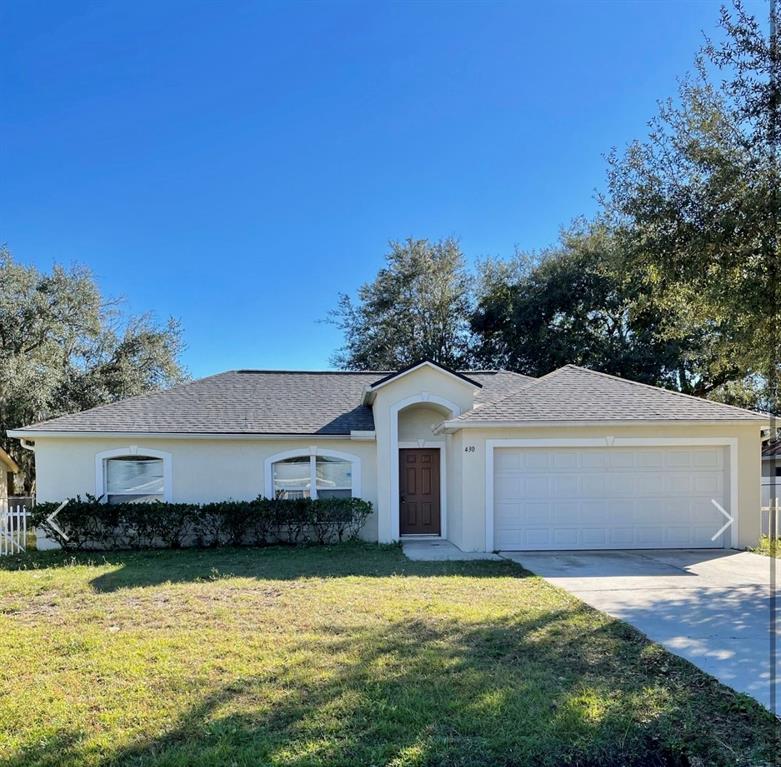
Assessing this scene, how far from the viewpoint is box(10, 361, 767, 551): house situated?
1159 centimetres

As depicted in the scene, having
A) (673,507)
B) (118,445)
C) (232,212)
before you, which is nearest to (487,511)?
(673,507)

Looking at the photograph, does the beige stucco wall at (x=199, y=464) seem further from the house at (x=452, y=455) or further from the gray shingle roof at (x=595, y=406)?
the gray shingle roof at (x=595, y=406)

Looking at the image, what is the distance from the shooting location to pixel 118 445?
13117 mm

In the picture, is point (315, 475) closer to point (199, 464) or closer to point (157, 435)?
point (199, 464)

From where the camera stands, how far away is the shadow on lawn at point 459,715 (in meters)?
3.55

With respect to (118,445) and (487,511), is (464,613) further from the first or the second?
(118,445)

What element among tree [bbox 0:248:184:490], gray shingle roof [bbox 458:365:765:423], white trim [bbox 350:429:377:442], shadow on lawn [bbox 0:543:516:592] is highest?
tree [bbox 0:248:184:490]

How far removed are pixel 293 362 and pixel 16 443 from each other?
13.6m

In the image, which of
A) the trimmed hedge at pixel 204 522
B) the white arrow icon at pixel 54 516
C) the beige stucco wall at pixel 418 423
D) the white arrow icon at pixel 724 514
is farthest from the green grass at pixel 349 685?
the beige stucco wall at pixel 418 423

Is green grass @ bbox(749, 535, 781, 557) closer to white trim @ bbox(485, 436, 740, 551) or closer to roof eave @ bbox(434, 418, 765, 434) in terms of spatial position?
white trim @ bbox(485, 436, 740, 551)

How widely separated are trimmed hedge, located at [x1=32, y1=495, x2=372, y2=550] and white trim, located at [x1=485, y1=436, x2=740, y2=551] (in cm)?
307

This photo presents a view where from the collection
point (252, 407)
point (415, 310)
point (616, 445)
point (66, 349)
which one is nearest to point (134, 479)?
point (252, 407)

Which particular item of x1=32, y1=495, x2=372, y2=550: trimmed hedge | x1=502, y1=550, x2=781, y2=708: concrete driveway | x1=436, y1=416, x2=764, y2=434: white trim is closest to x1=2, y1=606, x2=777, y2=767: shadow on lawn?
x1=502, y1=550, x2=781, y2=708: concrete driveway

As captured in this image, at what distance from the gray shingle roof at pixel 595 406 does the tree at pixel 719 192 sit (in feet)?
9.56
